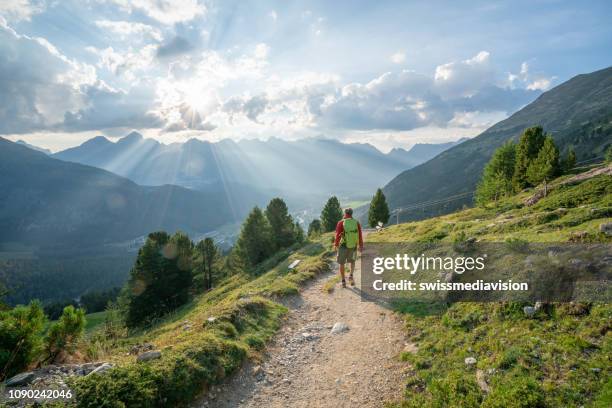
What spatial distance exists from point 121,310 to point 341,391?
42.4 metres

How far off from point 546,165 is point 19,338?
1786 inches

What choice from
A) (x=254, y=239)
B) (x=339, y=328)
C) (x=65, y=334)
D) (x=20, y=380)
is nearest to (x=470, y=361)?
(x=339, y=328)

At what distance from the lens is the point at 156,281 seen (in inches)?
1591

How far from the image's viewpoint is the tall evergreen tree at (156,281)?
3931cm

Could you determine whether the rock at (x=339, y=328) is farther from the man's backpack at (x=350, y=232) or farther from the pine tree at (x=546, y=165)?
the pine tree at (x=546, y=165)

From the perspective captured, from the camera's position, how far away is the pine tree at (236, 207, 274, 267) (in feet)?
169

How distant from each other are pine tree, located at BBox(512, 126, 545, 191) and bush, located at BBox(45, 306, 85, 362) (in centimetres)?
4852

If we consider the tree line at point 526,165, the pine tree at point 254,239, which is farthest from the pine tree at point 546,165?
the pine tree at point 254,239

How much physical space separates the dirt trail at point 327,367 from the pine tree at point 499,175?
4077 centimetres

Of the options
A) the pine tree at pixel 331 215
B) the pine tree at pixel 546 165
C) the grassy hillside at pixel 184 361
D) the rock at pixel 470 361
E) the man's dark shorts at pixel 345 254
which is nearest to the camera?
the grassy hillside at pixel 184 361

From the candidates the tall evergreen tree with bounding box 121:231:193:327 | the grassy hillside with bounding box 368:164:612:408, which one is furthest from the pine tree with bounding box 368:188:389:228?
the grassy hillside with bounding box 368:164:612:408

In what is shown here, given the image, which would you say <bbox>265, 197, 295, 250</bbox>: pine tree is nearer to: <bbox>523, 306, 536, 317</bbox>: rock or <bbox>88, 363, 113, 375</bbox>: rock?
<bbox>88, 363, 113, 375</bbox>: rock

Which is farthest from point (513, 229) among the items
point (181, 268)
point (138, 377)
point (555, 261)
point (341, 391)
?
point (181, 268)

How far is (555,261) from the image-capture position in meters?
9.89
